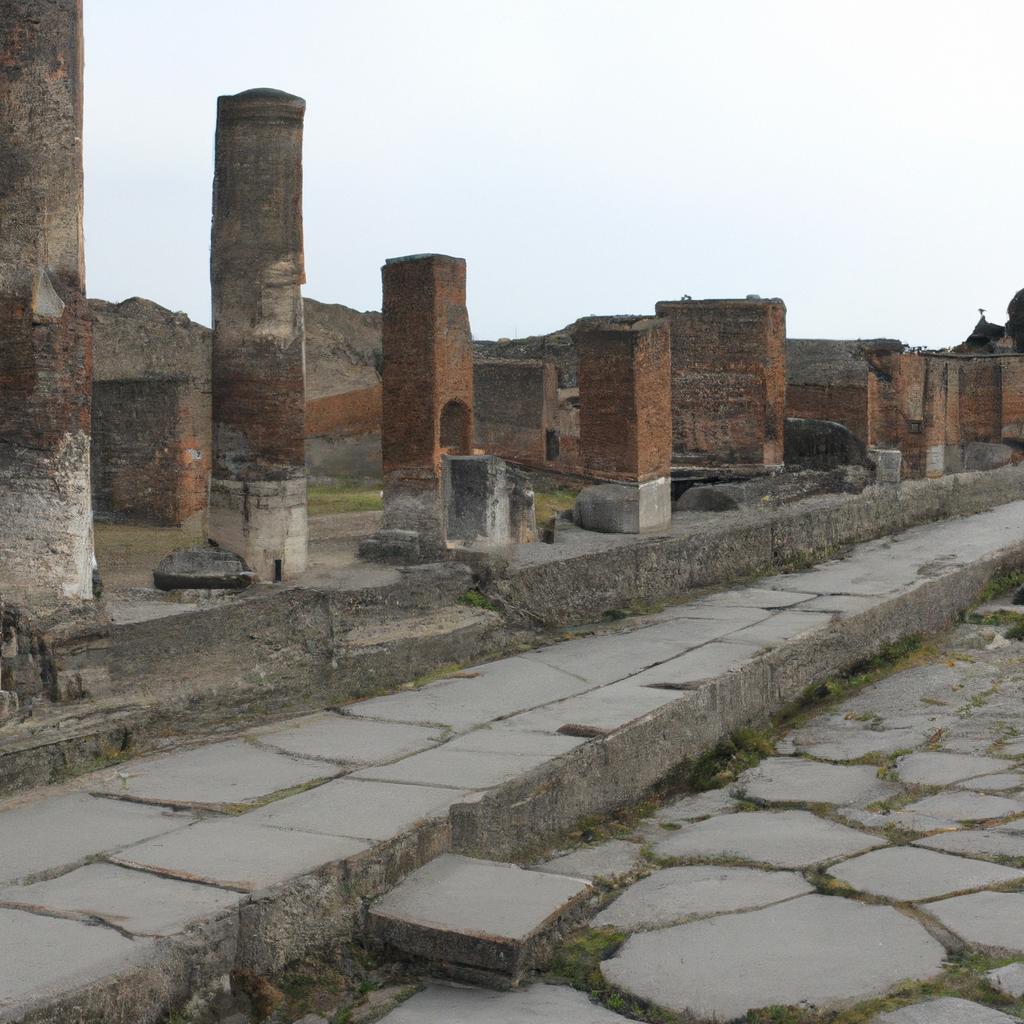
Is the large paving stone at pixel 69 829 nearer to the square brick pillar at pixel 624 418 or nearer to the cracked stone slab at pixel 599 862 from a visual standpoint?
the cracked stone slab at pixel 599 862

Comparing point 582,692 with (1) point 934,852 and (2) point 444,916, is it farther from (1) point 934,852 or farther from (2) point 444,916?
(2) point 444,916

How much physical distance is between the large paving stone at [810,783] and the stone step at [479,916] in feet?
3.91

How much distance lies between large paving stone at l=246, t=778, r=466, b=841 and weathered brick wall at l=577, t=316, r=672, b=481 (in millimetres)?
9411

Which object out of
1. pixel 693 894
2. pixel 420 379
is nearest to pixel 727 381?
pixel 420 379

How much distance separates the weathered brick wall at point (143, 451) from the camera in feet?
55.2

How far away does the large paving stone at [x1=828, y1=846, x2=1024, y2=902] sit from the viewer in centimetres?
292

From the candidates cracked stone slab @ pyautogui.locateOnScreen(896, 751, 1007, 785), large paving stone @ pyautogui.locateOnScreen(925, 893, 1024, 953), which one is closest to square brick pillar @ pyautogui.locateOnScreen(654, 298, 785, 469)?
cracked stone slab @ pyautogui.locateOnScreen(896, 751, 1007, 785)

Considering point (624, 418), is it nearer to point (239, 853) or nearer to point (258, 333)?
point (258, 333)

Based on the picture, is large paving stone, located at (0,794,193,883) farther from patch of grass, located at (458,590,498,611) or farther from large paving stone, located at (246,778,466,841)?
patch of grass, located at (458,590,498,611)

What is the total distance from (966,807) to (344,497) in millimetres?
16928

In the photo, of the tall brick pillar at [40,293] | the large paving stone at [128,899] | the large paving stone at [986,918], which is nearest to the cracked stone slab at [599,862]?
the large paving stone at [986,918]

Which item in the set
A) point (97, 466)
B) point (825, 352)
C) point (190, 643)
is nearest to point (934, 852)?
point (190, 643)

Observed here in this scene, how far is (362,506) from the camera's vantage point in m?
18.8

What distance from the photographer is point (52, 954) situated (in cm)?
227
